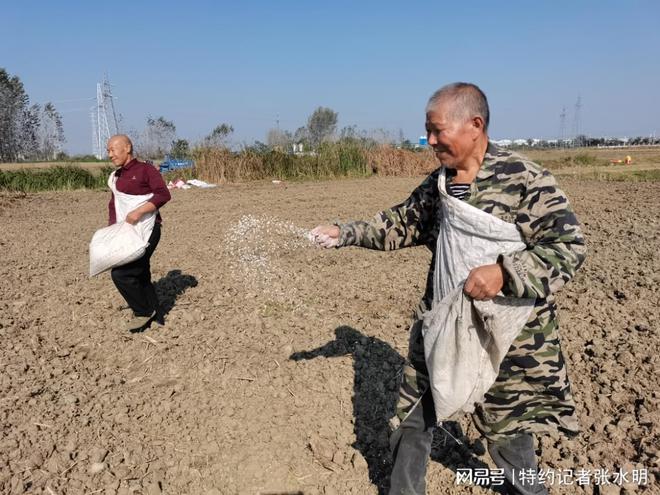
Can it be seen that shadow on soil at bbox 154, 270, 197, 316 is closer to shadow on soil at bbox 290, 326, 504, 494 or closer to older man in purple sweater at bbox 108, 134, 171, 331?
older man in purple sweater at bbox 108, 134, 171, 331

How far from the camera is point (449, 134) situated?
6.46 feet

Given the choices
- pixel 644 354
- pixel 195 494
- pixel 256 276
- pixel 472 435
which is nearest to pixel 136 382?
pixel 195 494

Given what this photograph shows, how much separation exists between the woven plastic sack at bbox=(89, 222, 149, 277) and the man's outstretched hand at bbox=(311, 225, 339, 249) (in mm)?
2258

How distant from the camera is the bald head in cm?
427

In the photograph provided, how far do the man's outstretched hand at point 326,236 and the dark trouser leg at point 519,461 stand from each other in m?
1.03

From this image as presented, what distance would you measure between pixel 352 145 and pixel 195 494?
67.0 feet

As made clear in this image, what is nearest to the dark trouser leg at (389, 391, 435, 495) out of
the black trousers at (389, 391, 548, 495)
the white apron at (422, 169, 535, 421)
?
the black trousers at (389, 391, 548, 495)

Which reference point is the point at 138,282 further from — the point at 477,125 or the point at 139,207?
the point at 477,125

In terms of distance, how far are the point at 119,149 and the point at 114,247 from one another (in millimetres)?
733

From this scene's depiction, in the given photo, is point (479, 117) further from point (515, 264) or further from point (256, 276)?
point (256, 276)

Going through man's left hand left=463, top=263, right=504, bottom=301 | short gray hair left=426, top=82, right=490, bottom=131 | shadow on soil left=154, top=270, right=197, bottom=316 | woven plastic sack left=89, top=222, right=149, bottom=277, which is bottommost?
shadow on soil left=154, top=270, right=197, bottom=316

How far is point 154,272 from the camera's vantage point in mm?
6551

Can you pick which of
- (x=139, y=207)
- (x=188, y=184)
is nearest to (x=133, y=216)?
(x=139, y=207)

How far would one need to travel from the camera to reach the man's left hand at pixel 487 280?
1.85 meters
